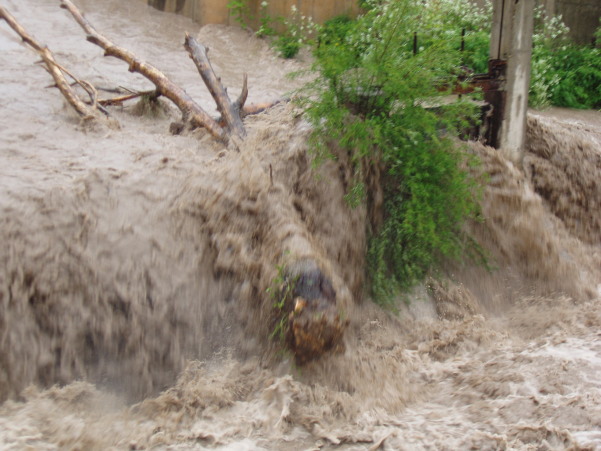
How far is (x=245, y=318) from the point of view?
4.22 meters

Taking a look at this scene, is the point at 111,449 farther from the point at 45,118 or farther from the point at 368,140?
the point at 45,118

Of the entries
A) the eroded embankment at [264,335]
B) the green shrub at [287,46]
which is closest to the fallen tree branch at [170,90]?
the eroded embankment at [264,335]

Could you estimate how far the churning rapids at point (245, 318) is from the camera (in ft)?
11.7

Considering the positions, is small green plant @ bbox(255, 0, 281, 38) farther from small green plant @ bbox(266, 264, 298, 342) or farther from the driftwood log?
small green plant @ bbox(266, 264, 298, 342)

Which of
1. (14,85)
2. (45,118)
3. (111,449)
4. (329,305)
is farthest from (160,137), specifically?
(111,449)

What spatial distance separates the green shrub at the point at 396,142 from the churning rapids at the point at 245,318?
211 mm

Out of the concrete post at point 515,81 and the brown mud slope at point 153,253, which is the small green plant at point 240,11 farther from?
the brown mud slope at point 153,253

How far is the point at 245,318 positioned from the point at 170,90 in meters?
3.42

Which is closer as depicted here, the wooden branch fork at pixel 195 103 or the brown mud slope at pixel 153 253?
the brown mud slope at pixel 153 253

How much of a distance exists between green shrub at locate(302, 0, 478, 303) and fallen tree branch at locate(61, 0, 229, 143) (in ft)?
4.93

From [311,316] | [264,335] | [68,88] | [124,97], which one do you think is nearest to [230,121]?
[124,97]

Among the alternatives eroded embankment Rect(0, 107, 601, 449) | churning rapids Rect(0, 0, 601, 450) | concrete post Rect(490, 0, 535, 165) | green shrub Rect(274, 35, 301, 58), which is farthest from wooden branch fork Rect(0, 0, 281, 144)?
green shrub Rect(274, 35, 301, 58)

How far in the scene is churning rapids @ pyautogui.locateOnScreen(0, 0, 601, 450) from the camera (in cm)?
358

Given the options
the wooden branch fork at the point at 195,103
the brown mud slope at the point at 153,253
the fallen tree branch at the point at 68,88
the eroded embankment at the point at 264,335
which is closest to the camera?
the eroded embankment at the point at 264,335
